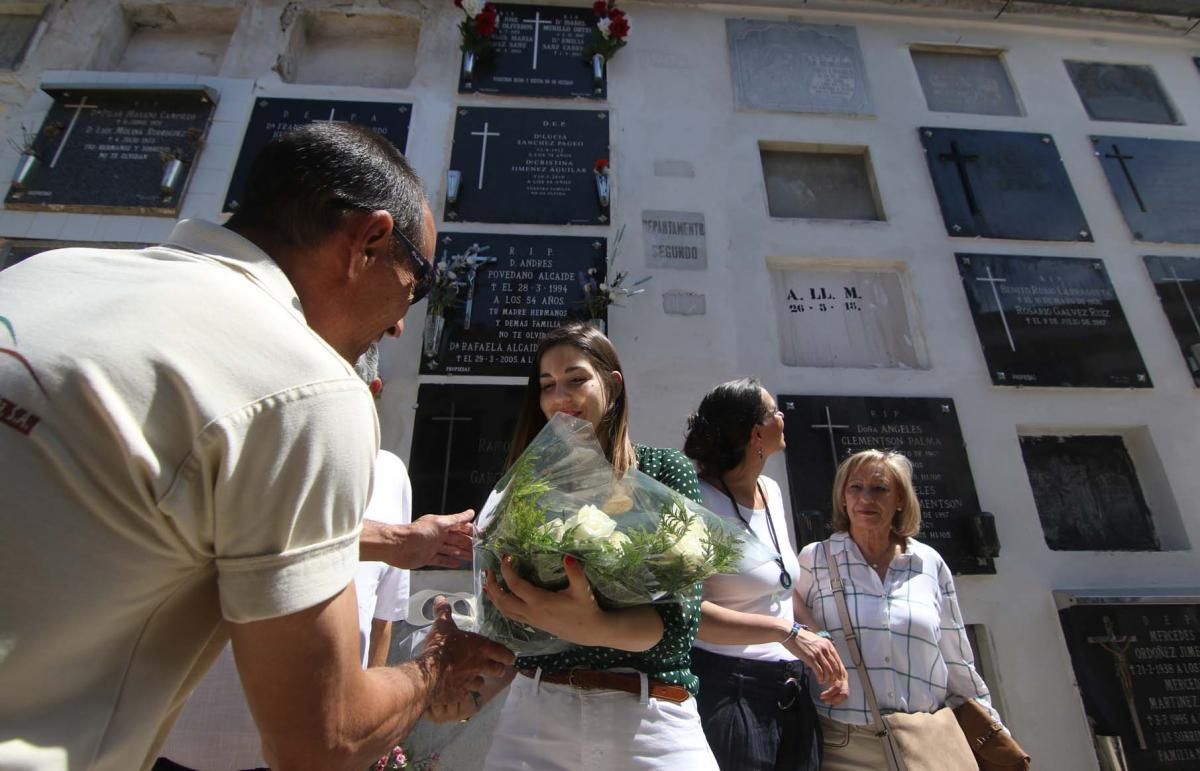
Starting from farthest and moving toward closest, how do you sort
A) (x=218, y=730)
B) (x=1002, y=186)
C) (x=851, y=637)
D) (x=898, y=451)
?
(x=1002, y=186)
(x=898, y=451)
(x=851, y=637)
(x=218, y=730)

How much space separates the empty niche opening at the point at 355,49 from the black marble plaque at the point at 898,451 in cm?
493

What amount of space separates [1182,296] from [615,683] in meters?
6.28

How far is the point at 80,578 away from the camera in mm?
787

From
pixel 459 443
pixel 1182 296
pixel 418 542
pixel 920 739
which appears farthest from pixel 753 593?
pixel 1182 296

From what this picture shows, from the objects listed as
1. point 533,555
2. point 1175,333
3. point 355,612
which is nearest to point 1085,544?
point 1175,333

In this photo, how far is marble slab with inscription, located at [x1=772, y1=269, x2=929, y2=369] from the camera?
4.96 meters

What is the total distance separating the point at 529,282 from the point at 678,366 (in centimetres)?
132

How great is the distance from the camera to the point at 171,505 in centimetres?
83

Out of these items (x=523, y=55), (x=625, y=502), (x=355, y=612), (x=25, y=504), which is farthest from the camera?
(x=523, y=55)

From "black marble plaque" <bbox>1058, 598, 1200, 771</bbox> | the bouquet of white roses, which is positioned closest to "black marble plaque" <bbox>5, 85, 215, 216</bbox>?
the bouquet of white roses

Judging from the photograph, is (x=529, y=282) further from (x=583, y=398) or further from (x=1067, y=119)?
(x=1067, y=119)

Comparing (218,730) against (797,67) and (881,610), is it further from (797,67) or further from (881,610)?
(797,67)

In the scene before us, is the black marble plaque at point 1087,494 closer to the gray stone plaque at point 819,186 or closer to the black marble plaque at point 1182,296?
the black marble plaque at point 1182,296

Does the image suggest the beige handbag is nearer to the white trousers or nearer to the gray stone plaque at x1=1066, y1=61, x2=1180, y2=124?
the white trousers
